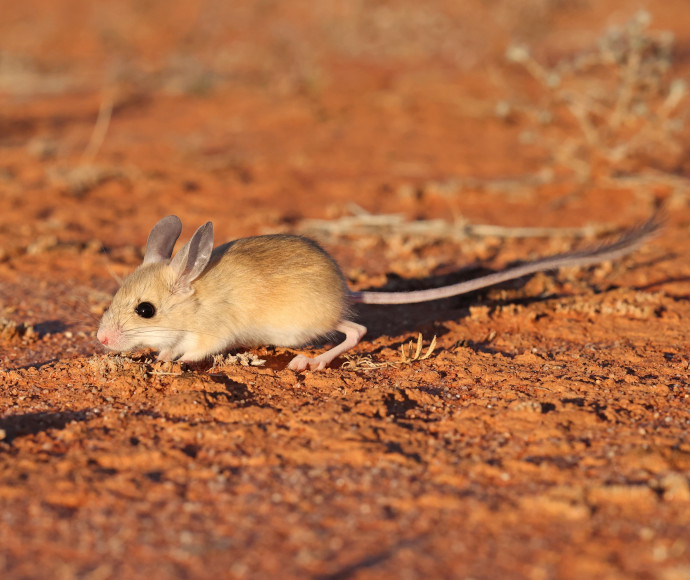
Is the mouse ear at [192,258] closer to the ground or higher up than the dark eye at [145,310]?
higher up

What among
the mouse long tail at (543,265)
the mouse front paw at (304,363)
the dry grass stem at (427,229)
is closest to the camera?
the mouse front paw at (304,363)

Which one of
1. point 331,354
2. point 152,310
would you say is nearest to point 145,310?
point 152,310

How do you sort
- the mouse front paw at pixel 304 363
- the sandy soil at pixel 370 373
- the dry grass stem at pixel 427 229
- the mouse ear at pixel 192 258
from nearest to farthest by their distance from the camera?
1. the sandy soil at pixel 370 373
2. the mouse ear at pixel 192 258
3. the mouse front paw at pixel 304 363
4. the dry grass stem at pixel 427 229

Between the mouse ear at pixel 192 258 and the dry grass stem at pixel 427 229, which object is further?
the dry grass stem at pixel 427 229

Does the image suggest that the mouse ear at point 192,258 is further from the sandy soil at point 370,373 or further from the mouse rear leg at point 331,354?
the mouse rear leg at point 331,354

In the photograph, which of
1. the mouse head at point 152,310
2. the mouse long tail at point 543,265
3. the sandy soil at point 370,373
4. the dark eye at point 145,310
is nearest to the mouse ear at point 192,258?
the mouse head at point 152,310
